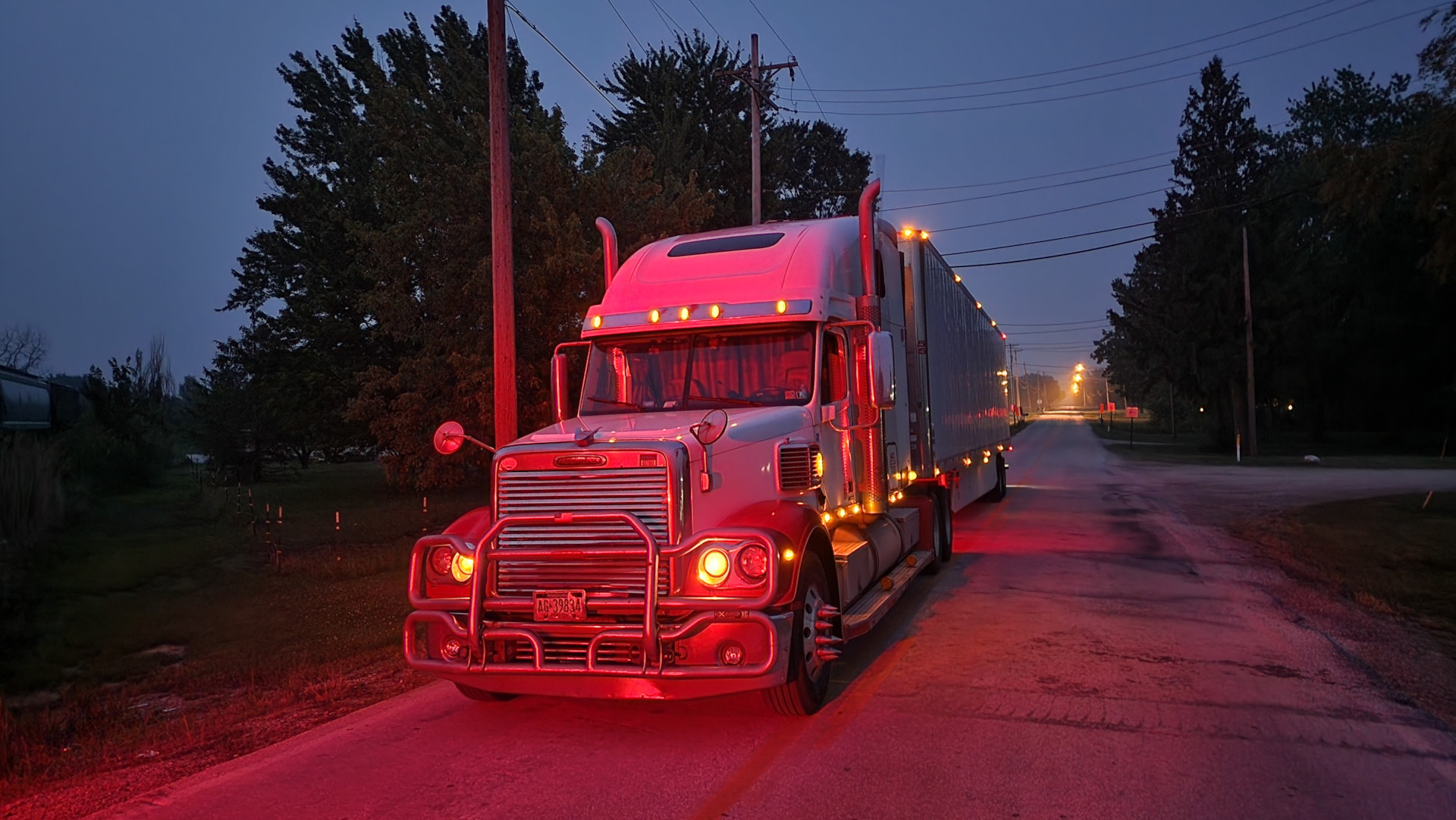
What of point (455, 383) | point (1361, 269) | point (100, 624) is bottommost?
point (100, 624)

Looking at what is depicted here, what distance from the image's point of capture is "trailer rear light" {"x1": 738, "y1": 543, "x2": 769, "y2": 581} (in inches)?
220

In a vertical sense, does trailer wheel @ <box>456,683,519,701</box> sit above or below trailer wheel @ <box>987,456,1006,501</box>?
below

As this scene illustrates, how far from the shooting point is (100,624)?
436 inches

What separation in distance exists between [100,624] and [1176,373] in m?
46.1

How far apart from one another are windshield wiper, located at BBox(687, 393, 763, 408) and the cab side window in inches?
21.1

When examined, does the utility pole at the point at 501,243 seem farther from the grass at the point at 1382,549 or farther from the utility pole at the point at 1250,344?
the utility pole at the point at 1250,344

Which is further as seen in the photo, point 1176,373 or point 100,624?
point 1176,373

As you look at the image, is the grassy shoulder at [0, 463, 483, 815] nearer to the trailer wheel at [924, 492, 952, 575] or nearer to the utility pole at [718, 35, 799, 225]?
the trailer wheel at [924, 492, 952, 575]

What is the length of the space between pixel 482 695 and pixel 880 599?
318 centimetres

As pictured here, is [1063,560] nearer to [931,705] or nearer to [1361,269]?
[931,705]

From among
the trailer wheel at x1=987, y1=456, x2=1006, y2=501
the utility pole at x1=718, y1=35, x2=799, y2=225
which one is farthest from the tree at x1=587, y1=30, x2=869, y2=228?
the trailer wheel at x1=987, y1=456, x2=1006, y2=501

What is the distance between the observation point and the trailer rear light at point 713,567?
5.61 meters

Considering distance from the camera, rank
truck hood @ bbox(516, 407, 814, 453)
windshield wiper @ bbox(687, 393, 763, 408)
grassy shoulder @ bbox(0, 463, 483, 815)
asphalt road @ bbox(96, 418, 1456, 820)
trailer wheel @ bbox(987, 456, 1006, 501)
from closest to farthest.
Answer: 1. asphalt road @ bbox(96, 418, 1456, 820)
2. grassy shoulder @ bbox(0, 463, 483, 815)
3. truck hood @ bbox(516, 407, 814, 453)
4. windshield wiper @ bbox(687, 393, 763, 408)
5. trailer wheel @ bbox(987, 456, 1006, 501)

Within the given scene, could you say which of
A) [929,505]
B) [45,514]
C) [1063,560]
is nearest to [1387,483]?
[1063,560]
